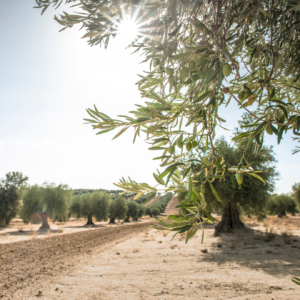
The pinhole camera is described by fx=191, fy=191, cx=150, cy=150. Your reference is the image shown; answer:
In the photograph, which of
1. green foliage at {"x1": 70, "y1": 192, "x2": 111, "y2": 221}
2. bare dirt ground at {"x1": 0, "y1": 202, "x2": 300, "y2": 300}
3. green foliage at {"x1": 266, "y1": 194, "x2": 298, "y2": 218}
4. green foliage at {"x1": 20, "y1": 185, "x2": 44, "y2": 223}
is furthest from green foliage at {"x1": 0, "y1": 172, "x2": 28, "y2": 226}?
green foliage at {"x1": 266, "y1": 194, "x2": 298, "y2": 218}

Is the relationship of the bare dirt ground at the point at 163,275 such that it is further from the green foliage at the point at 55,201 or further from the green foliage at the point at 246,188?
the green foliage at the point at 55,201

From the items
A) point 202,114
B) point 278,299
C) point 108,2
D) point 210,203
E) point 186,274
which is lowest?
point 186,274

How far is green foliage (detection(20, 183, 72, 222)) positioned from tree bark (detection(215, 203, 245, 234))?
2322 centimetres

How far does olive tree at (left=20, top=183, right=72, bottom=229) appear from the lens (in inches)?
1078

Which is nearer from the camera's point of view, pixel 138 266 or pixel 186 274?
pixel 186 274

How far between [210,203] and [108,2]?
12.8 m

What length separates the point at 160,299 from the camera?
4137 mm

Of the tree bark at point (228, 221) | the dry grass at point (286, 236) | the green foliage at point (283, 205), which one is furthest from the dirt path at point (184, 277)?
the green foliage at point (283, 205)

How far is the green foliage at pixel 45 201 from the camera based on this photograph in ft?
89.8

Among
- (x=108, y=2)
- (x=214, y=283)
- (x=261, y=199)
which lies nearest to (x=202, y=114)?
(x=108, y=2)

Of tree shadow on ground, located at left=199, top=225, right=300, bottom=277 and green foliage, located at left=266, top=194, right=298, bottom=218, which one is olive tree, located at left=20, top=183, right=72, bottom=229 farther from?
green foliage, located at left=266, top=194, right=298, bottom=218

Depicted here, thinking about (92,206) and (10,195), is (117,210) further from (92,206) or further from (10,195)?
(10,195)

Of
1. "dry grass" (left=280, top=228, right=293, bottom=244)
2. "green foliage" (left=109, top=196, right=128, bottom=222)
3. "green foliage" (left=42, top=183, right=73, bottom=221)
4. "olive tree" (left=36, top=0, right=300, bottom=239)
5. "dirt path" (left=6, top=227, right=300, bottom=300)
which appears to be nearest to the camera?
"olive tree" (left=36, top=0, right=300, bottom=239)

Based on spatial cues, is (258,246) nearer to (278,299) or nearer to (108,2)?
(278,299)
